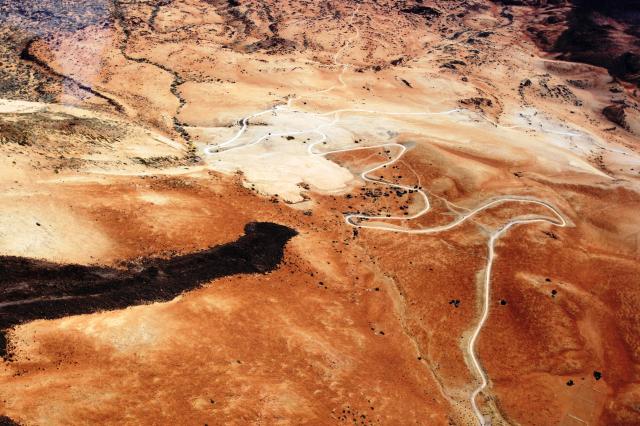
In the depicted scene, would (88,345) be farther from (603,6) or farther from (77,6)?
(603,6)

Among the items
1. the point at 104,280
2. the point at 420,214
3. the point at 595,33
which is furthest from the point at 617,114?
the point at 104,280

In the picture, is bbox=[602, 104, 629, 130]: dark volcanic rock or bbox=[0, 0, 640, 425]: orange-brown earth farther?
bbox=[602, 104, 629, 130]: dark volcanic rock

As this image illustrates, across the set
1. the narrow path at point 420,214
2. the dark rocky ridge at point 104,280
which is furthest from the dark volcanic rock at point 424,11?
the dark rocky ridge at point 104,280

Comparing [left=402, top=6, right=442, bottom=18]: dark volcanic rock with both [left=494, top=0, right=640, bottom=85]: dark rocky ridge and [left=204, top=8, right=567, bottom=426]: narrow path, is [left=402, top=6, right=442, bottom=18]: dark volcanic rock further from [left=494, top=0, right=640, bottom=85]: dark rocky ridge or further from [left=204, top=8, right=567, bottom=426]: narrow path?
[left=204, top=8, right=567, bottom=426]: narrow path

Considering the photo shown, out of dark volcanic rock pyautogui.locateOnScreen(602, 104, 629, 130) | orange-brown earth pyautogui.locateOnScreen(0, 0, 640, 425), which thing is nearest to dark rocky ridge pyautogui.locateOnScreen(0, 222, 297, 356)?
orange-brown earth pyautogui.locateOnScreen(0, 0, 640, 425)

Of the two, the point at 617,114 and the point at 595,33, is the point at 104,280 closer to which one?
the point at 617,114

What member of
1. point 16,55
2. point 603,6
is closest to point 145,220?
point 16,55
